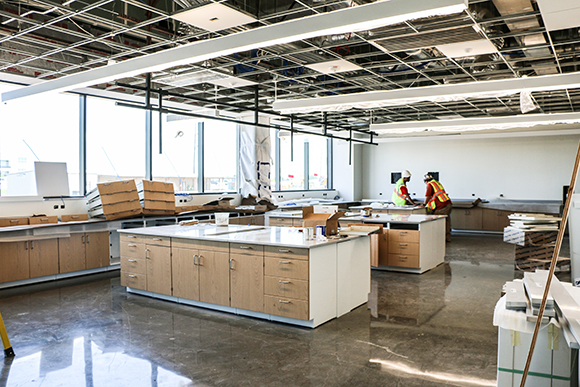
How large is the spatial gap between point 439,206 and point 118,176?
7663mm

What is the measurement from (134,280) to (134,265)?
0.20 meters

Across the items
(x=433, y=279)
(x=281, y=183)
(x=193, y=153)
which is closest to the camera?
(x=433, y=279)

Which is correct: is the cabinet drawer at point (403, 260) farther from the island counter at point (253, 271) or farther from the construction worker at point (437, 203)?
the construction worker at point (437, 203)

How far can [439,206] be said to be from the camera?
11.2 m

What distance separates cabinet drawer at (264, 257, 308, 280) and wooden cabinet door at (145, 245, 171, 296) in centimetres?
158

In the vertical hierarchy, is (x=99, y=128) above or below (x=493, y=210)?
above

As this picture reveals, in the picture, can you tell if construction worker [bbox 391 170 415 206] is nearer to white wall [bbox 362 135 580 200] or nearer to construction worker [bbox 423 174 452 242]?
construction worker [bbox 423 174 452 242]

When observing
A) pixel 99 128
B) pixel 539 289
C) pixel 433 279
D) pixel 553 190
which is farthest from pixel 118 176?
pixel 553 190

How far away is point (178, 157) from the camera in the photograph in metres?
10.8

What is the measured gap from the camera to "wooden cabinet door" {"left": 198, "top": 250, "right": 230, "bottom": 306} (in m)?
5.15

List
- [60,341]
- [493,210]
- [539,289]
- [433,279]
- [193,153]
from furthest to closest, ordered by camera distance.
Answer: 1. [493,210]
2. [193,153]
3. [433,279]
4. [60,341]
5. [539,289]

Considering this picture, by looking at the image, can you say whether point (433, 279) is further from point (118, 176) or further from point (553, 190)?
point (553, 190)

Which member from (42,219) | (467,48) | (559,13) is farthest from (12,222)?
(559,13)

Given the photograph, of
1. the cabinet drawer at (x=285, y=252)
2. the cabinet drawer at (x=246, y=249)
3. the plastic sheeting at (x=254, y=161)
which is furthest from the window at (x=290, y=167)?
the cabinet drawer at (x=285, y=252)
